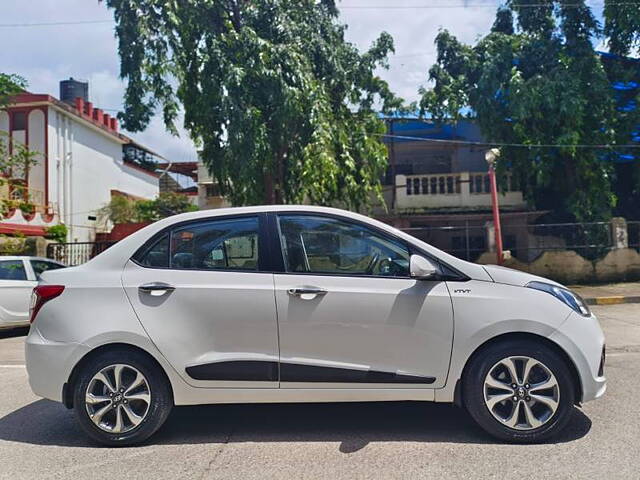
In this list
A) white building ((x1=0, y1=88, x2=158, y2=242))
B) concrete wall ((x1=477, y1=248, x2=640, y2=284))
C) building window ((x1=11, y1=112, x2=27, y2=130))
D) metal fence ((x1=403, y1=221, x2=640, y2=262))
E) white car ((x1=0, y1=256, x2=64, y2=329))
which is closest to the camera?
white car ((x1=0, y1=256, x2=64, y2=329))

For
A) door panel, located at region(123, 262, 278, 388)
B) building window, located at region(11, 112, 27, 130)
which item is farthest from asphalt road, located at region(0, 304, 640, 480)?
building window, located at region(11, 112, 27, 130)

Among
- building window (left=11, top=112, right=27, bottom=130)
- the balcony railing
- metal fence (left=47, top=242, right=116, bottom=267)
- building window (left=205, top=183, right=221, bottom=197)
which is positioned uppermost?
building window (left=11, top=112, right=27, bottom=130)

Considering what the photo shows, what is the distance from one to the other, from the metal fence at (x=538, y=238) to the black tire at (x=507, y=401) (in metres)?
10.6

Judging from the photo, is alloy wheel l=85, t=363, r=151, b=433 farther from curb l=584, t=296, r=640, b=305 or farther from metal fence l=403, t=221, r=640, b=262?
metal fence l=403, t=221, r=640, b=262

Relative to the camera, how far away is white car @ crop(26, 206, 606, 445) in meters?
3.60

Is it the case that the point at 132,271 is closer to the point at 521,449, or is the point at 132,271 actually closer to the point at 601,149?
the point at 521,449

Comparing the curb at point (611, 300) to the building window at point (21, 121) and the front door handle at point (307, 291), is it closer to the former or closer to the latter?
the front door handle at point (307, 291)

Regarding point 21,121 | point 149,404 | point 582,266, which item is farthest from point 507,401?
point 21,121

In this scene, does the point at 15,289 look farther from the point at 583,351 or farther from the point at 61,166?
the point at 61,166

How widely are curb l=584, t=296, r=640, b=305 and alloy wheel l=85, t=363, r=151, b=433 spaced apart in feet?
34.1

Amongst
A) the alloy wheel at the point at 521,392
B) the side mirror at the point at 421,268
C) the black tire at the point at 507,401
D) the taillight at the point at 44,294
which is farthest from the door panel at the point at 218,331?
the alloy wheel at the point at 521,392

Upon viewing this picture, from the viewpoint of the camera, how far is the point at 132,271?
149 inches

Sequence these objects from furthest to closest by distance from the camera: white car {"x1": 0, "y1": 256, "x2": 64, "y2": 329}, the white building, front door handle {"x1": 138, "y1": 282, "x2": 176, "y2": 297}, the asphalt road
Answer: the white building
white car {"x1": 0, "y1": 256, "x2": 64, "y2": 329}
front door handle {"x1": 138, "y1": 282, "x2": 176, "y2": 297}
the asphalt road

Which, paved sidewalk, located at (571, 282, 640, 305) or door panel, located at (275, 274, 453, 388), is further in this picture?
paved sidewalk, located at (571, 282, 640, 305)
